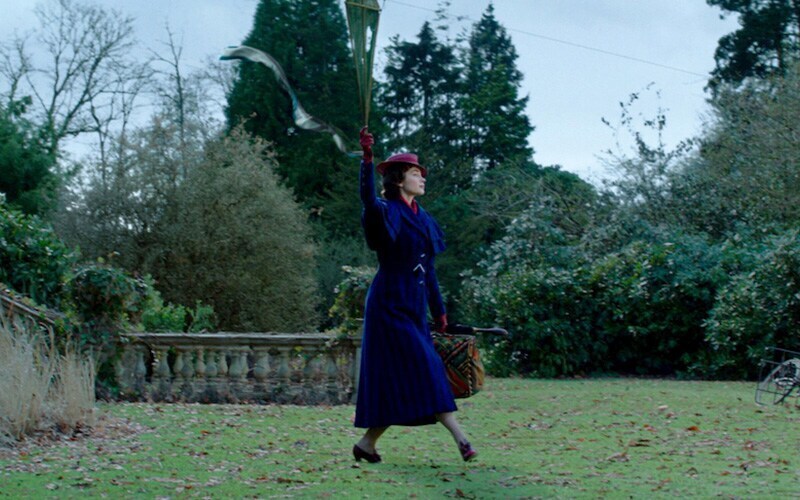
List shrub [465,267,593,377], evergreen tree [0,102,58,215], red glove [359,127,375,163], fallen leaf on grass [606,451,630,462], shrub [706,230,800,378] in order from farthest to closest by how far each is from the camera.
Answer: evergreen tree [0,102,58,215] < shrub [465,267,593,377] < shrub [706,230,800,378] < fallen leaf on grass [606,451,630,462] < red glove [359,127,375,163]

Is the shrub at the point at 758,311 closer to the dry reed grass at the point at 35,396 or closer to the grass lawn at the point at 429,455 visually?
the grass lawn at the point at 429,455

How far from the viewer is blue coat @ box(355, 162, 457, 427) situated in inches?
274

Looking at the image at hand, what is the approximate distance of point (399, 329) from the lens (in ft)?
23.2

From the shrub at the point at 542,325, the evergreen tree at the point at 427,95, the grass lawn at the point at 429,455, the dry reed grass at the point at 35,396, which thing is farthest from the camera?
the evergreen tree at the point at 427,95

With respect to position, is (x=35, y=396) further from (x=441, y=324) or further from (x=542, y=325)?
(x=542, y=325)

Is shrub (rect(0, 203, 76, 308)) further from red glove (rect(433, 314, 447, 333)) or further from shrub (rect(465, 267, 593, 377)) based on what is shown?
red glove (rect(433, 314, 447, 333))

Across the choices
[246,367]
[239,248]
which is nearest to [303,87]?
[239,248]

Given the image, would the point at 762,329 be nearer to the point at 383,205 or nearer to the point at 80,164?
the point at 383,205

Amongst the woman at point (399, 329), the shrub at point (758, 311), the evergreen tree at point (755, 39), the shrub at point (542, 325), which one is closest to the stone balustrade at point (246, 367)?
the woman at point (399, 329)

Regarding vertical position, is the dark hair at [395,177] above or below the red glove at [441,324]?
above

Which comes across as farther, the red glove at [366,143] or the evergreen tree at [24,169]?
the evergreen tree at [24,169]

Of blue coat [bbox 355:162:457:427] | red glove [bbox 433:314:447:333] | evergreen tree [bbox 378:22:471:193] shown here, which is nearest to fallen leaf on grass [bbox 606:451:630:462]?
blue coat [bbox 355:162:457:427]

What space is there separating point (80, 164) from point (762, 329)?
16548 millimetres

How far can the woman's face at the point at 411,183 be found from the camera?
24.1ft
